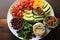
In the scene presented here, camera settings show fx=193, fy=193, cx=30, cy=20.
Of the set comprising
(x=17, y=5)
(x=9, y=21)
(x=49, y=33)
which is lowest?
(x=49, y=33)

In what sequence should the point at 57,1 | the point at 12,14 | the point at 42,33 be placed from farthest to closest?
1. the point at 57,1
2. the point at 12,14
3. the point at 42,33

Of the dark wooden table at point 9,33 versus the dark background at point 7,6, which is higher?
the dark background at point 7,6

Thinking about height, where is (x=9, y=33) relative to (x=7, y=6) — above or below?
below

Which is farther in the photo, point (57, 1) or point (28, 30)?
point (57, 1)

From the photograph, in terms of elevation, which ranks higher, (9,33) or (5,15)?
(5,15)

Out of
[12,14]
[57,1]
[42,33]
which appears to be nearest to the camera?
[42,33]

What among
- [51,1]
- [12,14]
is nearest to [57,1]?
[51,1]

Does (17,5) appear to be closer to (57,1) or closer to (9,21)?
(9,21)

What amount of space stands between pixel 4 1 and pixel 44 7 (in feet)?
1.17

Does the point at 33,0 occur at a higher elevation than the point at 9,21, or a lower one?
higher

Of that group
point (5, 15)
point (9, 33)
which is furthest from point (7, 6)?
point (9, 33)

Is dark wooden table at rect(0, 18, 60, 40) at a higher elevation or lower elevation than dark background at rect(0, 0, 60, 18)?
lower

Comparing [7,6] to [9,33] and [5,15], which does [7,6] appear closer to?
[5,15]

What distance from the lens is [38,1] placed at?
151cm
